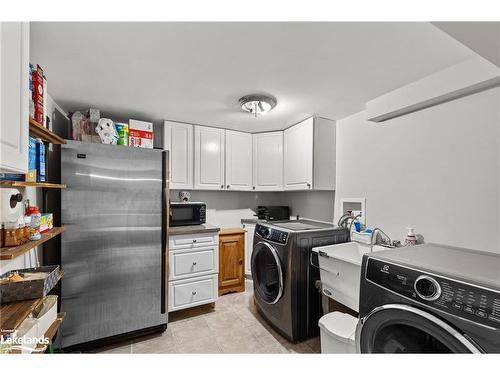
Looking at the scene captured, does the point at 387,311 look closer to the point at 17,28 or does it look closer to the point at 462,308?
the point at 462,308

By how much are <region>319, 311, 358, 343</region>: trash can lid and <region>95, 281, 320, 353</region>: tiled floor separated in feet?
1.65

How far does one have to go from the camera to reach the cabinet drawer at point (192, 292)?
2188 mm

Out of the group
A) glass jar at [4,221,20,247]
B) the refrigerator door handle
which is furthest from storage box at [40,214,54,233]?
the refrigerator door handle

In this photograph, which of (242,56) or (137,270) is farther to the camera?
(137,270)

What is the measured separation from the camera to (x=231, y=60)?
1.35m

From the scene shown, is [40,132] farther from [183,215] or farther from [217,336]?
[217,336]

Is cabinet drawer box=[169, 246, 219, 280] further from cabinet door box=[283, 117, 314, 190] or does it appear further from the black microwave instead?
cabinet door box=[283, 117, 314, 190]

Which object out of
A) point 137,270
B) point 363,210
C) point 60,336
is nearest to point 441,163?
point 363,210

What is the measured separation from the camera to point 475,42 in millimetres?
787

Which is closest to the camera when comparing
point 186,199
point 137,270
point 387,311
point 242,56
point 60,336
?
point 387,311

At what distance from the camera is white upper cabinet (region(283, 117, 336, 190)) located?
244cm

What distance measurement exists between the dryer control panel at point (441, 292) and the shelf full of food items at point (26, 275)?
154 centimetres
